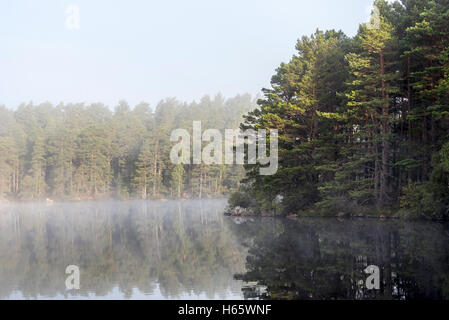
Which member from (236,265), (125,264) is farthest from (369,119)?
(125,264)

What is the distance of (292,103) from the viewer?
29703 mm

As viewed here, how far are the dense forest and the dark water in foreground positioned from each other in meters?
6.25

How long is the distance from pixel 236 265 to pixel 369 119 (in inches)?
697

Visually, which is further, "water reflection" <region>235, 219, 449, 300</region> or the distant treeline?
the distant treeline

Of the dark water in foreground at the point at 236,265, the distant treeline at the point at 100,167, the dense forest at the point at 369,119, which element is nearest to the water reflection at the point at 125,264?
the dark water in foreground at the point at 236,265

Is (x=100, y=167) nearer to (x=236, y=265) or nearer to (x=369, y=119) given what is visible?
(x=369, y=119)

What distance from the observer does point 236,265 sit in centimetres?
1198

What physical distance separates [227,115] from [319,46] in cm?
7207

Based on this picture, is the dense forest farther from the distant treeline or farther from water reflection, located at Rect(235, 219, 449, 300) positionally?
the distant treeline

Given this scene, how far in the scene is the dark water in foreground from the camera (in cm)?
877

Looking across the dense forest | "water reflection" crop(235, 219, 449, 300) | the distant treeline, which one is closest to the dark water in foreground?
"water reflection" crop(235, 219, 449, 300)
